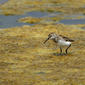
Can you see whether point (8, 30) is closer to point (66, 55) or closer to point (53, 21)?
point (53, 21)

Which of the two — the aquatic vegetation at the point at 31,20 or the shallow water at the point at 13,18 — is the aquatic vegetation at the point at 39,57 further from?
the shallow water at the point at 13,18

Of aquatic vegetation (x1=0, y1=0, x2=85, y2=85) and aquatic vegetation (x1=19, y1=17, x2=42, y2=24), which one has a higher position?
aquatic vegetation (x1=0, y1=0, x2=85, y2=85)

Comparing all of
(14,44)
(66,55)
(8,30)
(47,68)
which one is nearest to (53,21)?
(8,30)

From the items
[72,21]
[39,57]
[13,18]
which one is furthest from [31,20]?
[39,57]

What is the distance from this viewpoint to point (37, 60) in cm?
2200

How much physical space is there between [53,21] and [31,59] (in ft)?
49.2

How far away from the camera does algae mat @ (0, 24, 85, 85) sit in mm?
18344

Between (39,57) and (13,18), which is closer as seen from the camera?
(39,57)

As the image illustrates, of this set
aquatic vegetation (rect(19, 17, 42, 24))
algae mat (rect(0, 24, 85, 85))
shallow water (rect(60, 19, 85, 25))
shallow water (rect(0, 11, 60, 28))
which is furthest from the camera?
aquatic vegetation (rect(19, 17, 42, 24))

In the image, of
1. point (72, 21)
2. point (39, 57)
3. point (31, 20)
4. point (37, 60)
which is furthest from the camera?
point (31, 20)

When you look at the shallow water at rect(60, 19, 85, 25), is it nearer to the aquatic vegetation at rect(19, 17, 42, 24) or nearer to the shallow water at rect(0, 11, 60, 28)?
the aquatic vegetation at rect(19, 17, 42, 24)

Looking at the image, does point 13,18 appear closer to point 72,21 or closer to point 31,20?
point 31,20

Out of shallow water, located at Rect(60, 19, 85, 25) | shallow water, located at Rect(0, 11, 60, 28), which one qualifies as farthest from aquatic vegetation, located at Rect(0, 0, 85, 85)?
shallow water, located at Rect(0, 11, 60, 28)

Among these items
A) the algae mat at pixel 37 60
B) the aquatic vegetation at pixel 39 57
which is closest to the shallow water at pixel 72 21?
the aquatic vegetation at pixel 39 57
